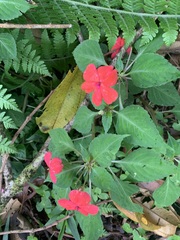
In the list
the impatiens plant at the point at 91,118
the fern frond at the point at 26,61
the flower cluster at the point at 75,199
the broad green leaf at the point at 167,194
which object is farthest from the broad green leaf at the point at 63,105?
the broad green leaf at the point at 167,194

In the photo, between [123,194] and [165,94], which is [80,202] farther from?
[165,94]

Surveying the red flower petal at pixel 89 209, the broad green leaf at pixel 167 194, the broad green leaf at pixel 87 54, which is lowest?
the broad green leaf at pixel 167 194

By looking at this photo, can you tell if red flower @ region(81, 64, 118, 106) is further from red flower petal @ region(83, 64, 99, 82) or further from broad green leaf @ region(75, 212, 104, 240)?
broad green leaf @ region(75, 212, 104, 240)

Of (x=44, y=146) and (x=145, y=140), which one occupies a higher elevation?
(x=145, y=140)

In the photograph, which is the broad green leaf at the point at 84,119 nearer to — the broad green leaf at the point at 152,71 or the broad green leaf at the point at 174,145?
the broad green leaf at the point at 152,71

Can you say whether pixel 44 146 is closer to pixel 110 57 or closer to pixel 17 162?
pixel 17 162

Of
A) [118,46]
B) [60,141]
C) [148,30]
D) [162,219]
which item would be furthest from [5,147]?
[162,219]

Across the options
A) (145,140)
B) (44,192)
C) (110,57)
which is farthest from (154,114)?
(44,192)
